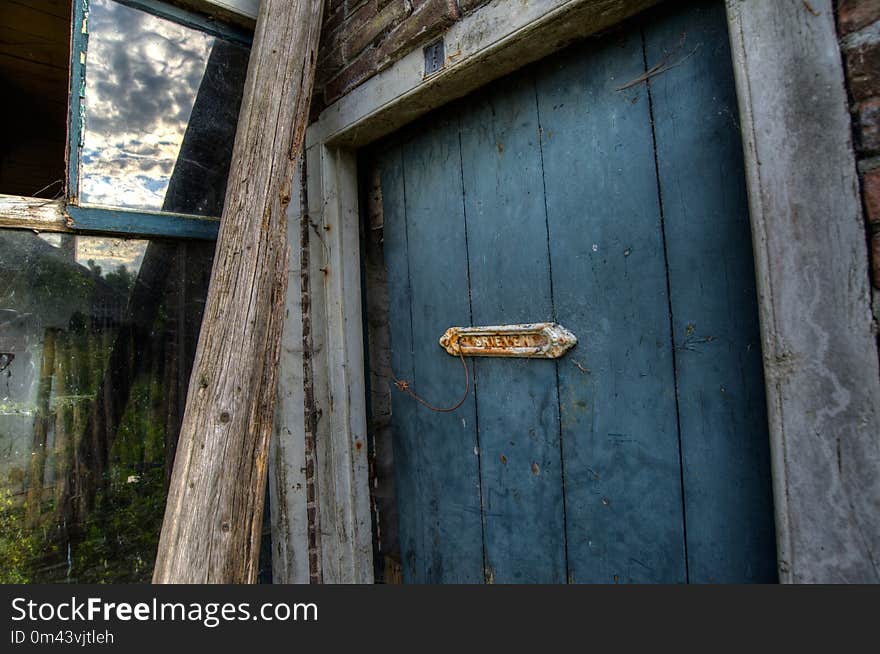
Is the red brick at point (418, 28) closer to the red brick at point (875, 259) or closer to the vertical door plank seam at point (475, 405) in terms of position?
the vertical door plank seam at point (475, 405)

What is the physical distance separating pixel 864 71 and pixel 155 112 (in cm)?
184

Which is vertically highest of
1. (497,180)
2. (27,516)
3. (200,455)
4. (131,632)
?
(497,180)

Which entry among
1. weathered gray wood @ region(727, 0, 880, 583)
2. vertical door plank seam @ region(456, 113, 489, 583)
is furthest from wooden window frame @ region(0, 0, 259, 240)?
weathered gray wood @ region(727, 0, 880, 583)

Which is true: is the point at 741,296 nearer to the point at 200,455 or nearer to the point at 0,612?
the point at 200,455

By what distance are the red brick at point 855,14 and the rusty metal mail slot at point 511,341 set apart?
713mm

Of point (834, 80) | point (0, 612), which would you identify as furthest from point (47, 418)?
point (834, 80)

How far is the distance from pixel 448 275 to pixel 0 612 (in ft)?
4.51

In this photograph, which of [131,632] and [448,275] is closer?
[131,632]

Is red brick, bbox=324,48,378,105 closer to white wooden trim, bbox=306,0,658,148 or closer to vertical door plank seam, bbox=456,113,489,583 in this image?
white wooden trim, bbox=306,0,658,148

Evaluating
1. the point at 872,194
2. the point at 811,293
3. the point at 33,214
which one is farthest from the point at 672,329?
the point at 33,214

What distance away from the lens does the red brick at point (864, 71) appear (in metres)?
0.64

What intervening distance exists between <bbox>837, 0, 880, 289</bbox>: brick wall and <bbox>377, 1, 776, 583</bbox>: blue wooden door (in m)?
0.21

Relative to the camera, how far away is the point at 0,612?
Answer: 1.01m

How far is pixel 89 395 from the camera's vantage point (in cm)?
138
